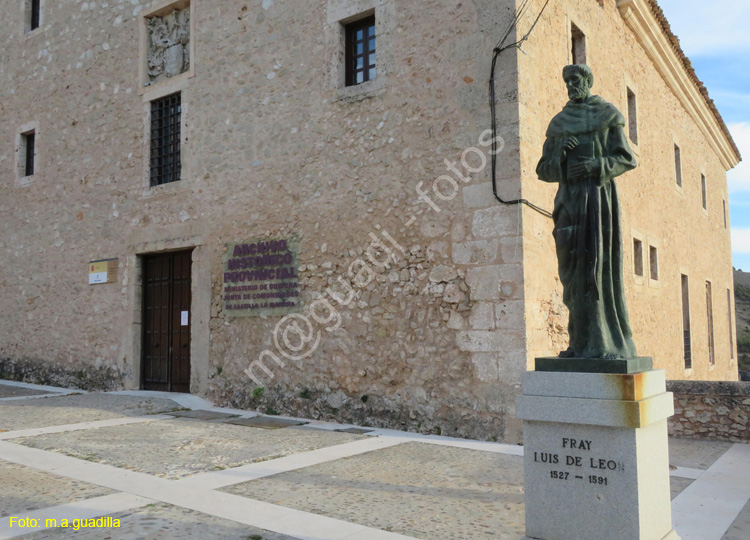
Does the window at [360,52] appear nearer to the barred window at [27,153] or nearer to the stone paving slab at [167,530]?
the stone paving slab at [167,530]

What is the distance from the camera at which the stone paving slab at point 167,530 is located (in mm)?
3244

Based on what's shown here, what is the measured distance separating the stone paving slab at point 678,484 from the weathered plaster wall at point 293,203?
5.14ft

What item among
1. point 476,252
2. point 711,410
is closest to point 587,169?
point 476,252

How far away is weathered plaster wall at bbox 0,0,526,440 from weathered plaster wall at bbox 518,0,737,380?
38cm

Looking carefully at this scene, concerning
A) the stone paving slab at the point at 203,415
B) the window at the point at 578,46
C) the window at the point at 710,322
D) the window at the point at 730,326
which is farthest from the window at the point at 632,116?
the window at the point at 730,326

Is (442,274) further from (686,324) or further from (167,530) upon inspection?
(686,324)

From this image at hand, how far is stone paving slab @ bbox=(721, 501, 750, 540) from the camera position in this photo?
3.47m

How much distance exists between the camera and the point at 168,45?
970 centimetres

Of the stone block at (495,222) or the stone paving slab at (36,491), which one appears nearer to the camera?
the stone paving slab at (36,491)

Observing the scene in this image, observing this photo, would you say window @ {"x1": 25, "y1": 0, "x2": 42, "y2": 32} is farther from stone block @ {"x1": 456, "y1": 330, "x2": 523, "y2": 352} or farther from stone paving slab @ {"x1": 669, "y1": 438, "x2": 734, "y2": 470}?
stone paving slab @ {"x1": 669, "y1": 438, "x2": 734, "y2": 470}

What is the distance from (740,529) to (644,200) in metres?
8.17

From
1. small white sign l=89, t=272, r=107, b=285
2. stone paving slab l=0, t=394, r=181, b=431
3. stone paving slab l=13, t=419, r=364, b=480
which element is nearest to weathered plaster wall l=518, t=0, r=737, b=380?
stone paving slab l=13, t=419, r=364, b=480

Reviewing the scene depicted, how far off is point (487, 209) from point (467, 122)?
39.4 inches

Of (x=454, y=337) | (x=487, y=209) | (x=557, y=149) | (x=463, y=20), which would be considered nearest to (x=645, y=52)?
(x=463, y=20)
